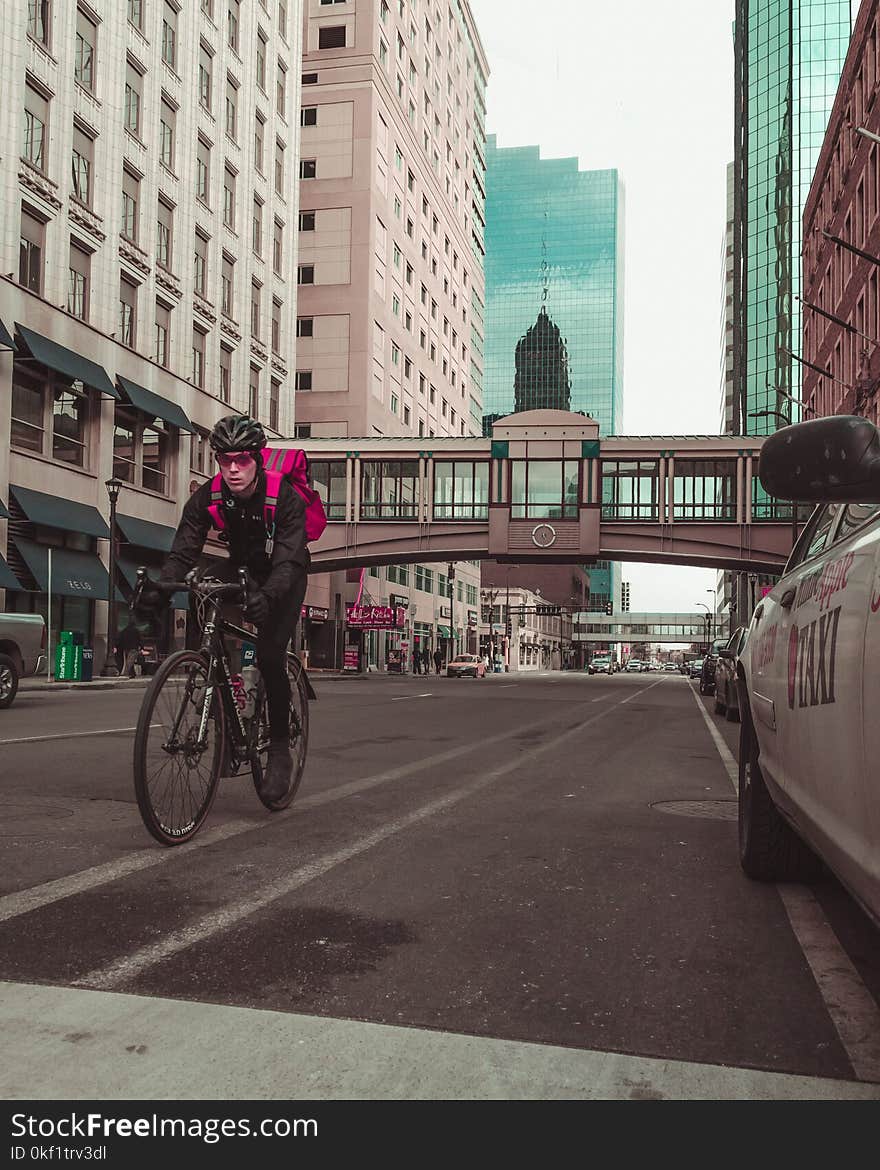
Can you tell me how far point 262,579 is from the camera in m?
5.40

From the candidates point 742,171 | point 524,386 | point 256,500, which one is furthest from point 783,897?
point 524,386

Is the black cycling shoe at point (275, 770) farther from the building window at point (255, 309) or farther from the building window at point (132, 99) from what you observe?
the building window at point (255, 309)

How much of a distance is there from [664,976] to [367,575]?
195 ft

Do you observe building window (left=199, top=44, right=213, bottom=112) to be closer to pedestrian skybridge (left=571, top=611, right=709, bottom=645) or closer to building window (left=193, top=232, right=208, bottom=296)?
building window (left=193, top=232, right=208, bottom=296)

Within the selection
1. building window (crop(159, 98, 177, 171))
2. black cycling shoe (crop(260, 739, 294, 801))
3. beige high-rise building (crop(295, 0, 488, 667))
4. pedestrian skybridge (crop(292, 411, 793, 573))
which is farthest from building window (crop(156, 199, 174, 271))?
black cycling shoe (crop(260, 739, 294, 801))

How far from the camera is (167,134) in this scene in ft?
124

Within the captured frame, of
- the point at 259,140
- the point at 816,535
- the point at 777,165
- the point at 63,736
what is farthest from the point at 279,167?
the point at 777,165

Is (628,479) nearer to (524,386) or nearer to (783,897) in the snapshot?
(783,897)

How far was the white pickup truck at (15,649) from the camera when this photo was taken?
52.7ft

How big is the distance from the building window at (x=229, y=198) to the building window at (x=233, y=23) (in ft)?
17.0

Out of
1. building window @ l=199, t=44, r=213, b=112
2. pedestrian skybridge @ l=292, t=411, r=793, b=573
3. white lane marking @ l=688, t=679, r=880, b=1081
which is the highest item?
building window @ l=199, t=44, r=213, b=112

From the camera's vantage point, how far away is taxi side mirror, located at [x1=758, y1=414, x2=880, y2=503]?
230 centimetres

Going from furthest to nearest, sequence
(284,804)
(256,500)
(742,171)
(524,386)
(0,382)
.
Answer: (524,386)
(742,171)
(0,382)
(284,804)
(256,500)

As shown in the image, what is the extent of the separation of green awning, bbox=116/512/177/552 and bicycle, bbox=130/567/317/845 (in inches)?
1136
